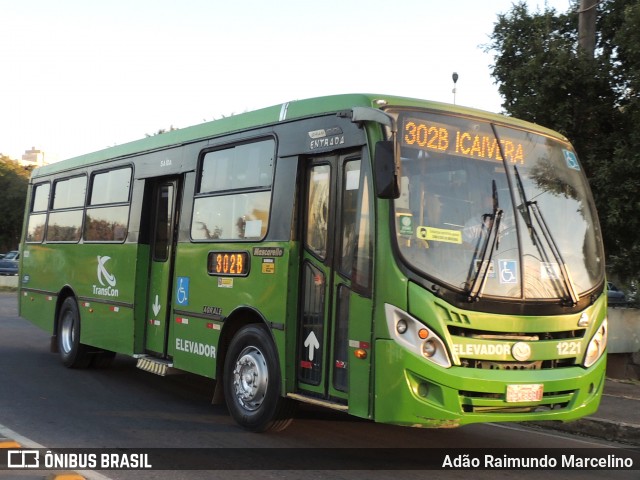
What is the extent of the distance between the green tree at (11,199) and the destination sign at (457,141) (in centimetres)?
5748

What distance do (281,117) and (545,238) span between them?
2863 mm

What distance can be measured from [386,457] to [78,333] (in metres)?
6.54

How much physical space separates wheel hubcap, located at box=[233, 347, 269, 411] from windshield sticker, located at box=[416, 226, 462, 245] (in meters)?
2.27

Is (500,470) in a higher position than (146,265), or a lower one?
lower

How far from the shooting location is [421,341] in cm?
625

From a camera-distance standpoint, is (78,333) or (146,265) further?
(78,333)

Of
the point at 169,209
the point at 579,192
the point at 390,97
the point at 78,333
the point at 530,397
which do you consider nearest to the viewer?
the point at 530,397

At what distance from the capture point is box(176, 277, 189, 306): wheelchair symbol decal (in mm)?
9305

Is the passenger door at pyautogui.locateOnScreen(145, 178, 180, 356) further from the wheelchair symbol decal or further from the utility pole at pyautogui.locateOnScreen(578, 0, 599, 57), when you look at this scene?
the utility pole at pyautogui.locateOnScreen(578, 0, 599, 57)

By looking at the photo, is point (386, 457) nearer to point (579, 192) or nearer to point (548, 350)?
point (548, 350)

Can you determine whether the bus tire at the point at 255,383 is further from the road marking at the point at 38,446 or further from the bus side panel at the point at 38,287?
the bus side panel at the point at 38,287

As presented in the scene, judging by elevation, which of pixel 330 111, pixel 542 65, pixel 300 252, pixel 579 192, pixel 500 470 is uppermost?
pixel 542 65

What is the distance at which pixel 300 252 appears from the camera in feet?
24.8

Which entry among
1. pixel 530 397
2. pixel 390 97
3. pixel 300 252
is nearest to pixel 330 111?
pixel 390 97
